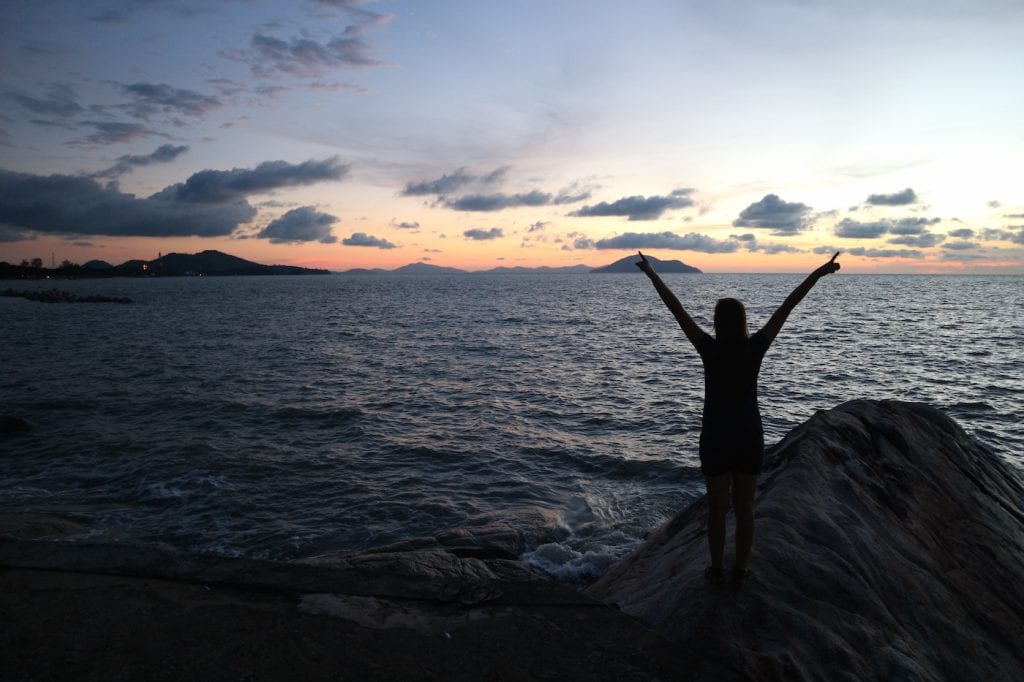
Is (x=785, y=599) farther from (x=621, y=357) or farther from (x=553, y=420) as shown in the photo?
(x=621, y=357)

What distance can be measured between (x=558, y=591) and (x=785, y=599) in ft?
6.15

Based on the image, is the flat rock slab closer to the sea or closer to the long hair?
the long hair

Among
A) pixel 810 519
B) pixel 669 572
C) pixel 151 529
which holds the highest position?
pixel 810 519

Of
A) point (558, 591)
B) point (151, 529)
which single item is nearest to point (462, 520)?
point (151, 529)

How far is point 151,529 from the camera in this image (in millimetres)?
10906

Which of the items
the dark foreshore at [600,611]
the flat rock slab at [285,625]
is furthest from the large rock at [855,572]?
the flat rock slab at [285,625]

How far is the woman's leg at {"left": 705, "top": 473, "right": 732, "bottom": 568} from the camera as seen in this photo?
4.89 m

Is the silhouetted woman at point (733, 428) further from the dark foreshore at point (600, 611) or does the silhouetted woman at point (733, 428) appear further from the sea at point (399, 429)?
the sea at point (399, 429)

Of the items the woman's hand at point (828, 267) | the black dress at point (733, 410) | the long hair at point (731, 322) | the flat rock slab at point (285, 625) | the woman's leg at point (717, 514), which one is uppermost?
the woman's hand at point (828, 267)

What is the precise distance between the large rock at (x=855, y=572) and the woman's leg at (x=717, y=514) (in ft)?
1.01

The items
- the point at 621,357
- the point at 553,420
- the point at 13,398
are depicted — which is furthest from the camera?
the point at 621,357

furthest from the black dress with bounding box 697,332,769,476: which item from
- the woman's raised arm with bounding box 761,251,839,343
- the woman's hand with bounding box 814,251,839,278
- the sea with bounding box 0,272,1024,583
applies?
the sea with bounding box 0,272,1024,583

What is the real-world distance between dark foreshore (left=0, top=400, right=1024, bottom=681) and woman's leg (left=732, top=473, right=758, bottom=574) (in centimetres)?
27

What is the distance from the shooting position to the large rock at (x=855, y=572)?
4.35 metres
